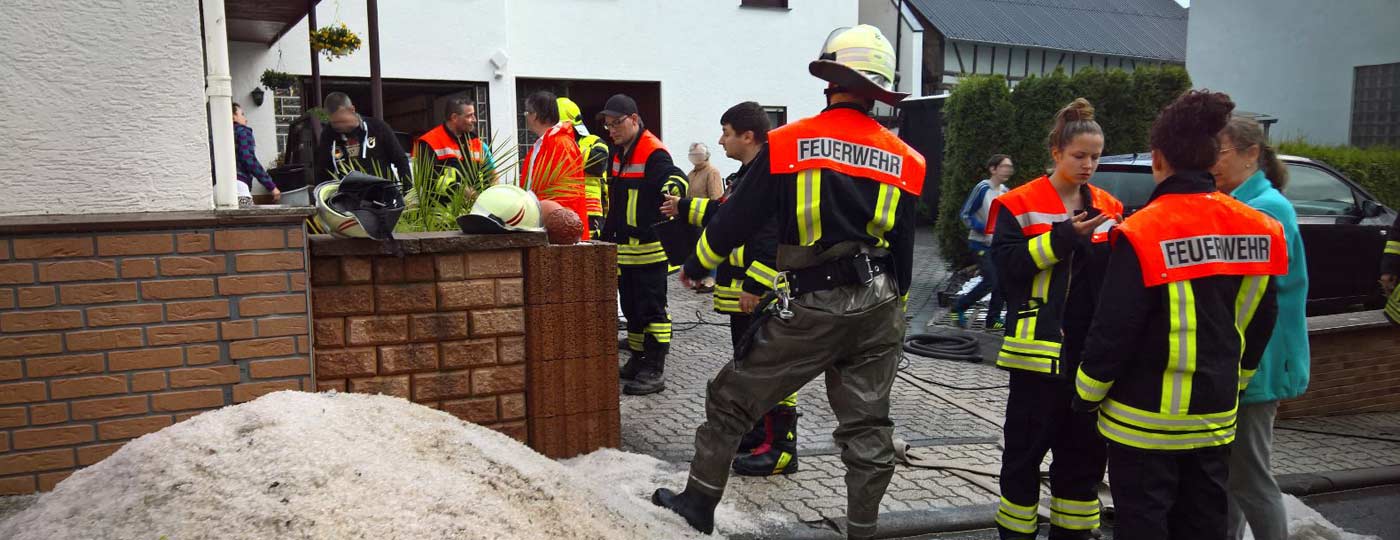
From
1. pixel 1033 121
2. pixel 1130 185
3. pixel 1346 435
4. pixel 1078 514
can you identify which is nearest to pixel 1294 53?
pixel 1033 121

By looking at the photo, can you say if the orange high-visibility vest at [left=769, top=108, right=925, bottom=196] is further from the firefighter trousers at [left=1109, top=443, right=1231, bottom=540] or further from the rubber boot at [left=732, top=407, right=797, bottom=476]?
the rubber boot at [left=732, top=407, right=797, bottom=476]

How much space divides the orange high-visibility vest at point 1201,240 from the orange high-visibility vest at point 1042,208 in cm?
65

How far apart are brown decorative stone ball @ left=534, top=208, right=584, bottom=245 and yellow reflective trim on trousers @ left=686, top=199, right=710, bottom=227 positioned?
61cm

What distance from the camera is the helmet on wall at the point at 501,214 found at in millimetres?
4211

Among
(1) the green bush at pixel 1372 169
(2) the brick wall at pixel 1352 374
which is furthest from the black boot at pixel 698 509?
(1) the green bush at pixel 1372 169

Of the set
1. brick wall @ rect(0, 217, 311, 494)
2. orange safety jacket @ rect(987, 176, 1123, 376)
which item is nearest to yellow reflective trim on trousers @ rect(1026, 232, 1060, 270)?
orange safety jacket @ rect(987, 176, 1123, 376)

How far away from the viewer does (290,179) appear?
6.88 meters

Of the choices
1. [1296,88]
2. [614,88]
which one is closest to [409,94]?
[614,88]

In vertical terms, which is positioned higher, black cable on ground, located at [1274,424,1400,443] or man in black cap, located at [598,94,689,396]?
man in black cap, located at [598,94,689,396]

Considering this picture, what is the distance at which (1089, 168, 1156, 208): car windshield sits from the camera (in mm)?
8234

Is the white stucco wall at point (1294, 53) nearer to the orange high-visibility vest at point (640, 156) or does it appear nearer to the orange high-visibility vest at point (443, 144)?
the orange high-visibility vest at point (640, 156)

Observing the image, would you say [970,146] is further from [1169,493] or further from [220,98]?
[220,98]

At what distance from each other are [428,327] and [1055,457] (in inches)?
100

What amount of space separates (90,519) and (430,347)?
1.57 metres
